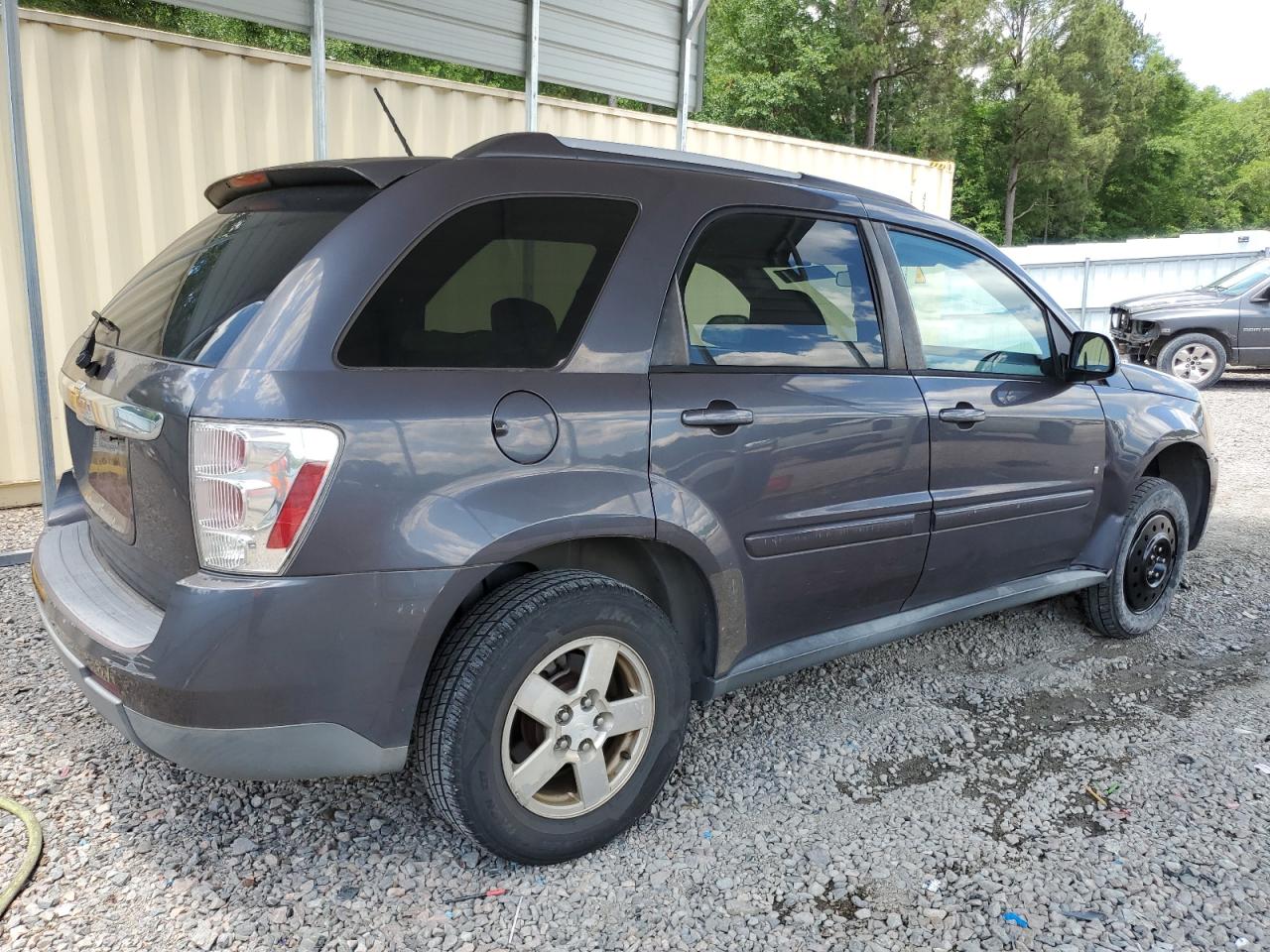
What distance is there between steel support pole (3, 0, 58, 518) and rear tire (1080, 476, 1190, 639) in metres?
4.51

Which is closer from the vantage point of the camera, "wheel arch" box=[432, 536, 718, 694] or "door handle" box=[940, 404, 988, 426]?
"wheel arch" box=[432, 536, 718, 694]

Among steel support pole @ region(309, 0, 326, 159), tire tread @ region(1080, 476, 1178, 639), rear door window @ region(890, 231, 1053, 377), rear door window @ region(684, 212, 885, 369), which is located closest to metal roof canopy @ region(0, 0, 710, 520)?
steel support pole @ region(309, 0, 326, 159)

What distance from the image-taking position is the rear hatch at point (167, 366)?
2057mm

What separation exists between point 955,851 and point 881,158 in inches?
398

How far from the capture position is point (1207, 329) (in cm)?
1304

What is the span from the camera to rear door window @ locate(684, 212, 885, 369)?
2.64 m

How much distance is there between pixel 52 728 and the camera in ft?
10.2

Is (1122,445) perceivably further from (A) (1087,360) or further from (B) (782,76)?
(B) (782,76)

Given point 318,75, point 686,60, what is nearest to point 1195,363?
point 686,60

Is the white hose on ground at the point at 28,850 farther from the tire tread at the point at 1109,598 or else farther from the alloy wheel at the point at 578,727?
the tire tread at the point at 1109,598

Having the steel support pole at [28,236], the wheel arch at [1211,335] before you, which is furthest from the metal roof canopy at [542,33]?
the wheel arch at [1211,335]

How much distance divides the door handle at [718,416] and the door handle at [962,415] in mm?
873

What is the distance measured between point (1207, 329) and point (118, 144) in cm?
1332

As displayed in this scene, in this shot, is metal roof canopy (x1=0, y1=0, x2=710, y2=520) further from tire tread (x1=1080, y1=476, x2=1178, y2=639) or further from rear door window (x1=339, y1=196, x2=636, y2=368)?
tire tread (x1=1080, y1=476, x2=1178, y2=639)
